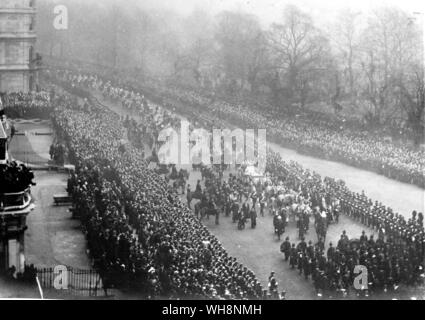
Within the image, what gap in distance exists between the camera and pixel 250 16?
43.3m

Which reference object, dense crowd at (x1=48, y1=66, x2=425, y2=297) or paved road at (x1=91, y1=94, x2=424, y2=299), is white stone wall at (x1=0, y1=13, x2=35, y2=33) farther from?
dense crowd at (x1=48, y1=66, x2=425, y2=297)

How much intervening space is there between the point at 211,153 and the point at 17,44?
51.8 ft

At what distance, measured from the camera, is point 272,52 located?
151 feet

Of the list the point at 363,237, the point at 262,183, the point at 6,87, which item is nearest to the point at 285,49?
the point at 6,87

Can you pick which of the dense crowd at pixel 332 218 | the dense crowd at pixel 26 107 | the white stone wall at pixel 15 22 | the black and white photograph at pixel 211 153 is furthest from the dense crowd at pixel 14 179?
the white stone wall at pixel 15 22

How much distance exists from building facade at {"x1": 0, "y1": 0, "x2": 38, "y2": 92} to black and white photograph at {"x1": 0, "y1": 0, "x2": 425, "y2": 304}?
91 millimetres

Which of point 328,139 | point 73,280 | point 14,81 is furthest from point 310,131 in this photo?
point 73,280

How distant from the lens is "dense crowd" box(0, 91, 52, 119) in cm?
3656

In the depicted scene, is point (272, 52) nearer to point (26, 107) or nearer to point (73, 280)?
point (26, 107)

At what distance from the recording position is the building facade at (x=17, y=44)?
39125 millimetres

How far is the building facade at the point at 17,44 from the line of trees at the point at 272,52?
2580mm

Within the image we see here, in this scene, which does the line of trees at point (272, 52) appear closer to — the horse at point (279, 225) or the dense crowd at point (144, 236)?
the dense crowd at point (144, 236)

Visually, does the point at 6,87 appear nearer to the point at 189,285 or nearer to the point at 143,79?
the point at 143,79

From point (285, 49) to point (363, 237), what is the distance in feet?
92.5
